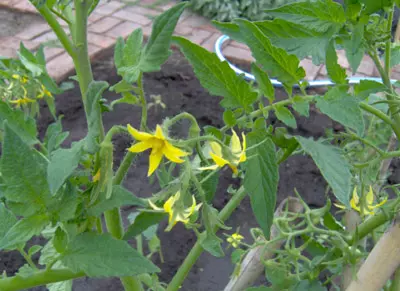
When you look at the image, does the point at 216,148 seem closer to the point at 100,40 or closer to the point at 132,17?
the point at 100,40

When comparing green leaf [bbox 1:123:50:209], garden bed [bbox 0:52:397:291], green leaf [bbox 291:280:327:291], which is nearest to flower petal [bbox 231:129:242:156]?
green leaf [bbox 1:123:50:209]

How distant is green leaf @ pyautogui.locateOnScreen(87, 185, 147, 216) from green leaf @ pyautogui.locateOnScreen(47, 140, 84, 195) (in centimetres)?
8

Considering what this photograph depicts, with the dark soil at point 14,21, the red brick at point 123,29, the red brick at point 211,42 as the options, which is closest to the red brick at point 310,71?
the red brick at point 211,42

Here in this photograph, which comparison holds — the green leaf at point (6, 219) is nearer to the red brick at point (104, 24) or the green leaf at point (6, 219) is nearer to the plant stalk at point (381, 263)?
the plant stalk at point (381, 263)

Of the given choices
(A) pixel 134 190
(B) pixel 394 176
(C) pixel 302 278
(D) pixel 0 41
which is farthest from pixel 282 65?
(D) pixel 0 41

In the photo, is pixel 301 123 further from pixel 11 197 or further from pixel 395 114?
pixel 11 197

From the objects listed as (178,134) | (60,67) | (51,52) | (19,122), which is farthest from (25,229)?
(51,52)

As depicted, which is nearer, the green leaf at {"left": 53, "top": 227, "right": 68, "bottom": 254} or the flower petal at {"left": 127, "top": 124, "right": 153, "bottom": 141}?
the flower petal at {"left": 127, "top": 124, "right": 153, "bottom": 141}

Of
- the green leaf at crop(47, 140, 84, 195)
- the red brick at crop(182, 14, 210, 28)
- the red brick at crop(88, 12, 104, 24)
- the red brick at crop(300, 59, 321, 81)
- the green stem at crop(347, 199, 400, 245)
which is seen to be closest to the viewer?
the green leaf at crop(47, 140, 84, 195)

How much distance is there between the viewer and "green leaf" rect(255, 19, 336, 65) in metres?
0.60

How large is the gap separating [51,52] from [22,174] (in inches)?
90.5

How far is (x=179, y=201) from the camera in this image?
1.76 feet

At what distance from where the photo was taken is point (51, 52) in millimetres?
2682

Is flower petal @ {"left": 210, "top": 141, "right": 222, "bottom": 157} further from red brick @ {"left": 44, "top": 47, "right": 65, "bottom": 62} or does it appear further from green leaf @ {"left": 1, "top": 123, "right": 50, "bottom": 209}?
red brick @ {"left": 44, "top": 47, "right": 65, "bottom": 62}
